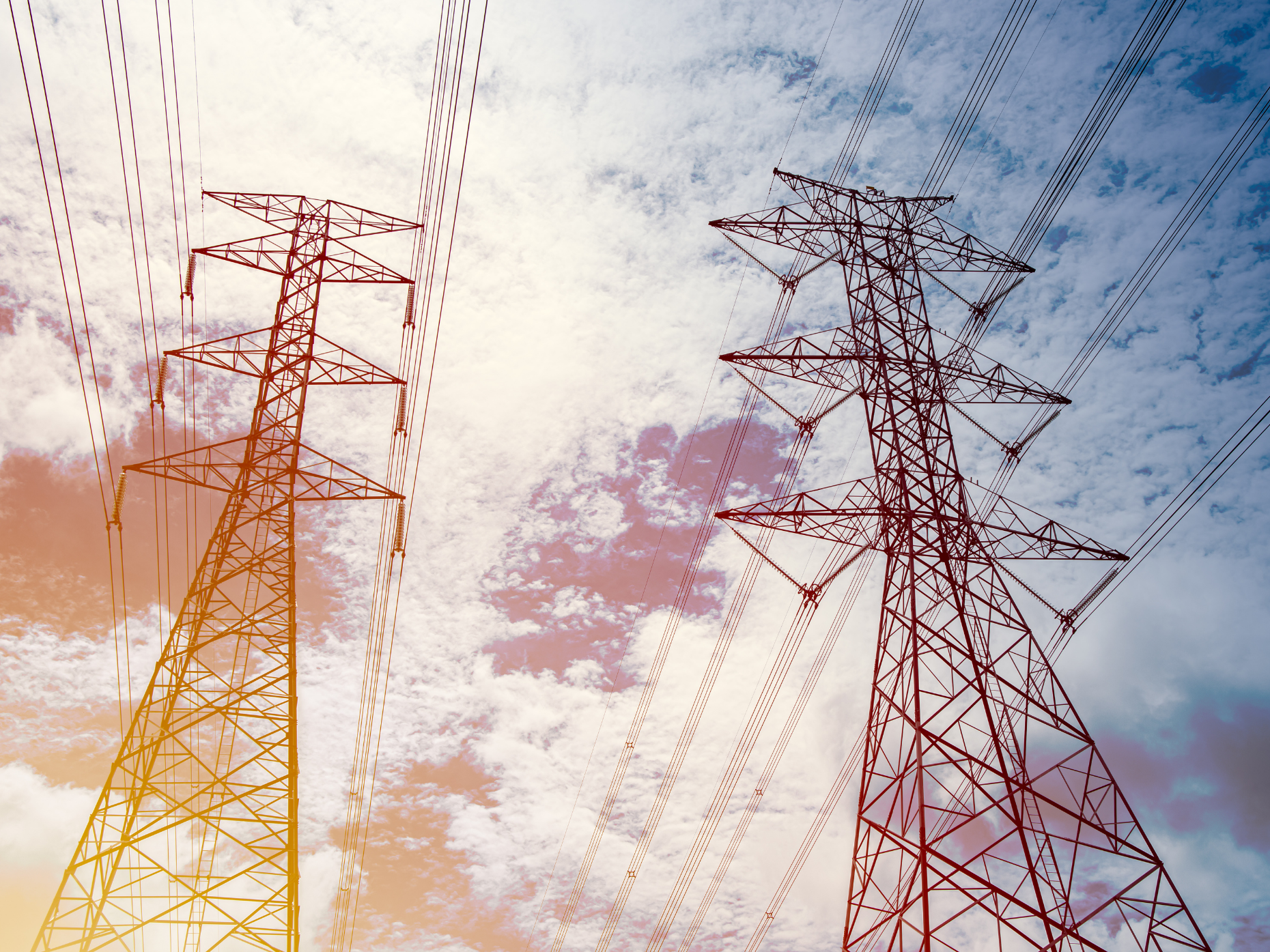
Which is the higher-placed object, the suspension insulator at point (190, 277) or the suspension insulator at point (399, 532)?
the suspension insulator at point (190, 277)

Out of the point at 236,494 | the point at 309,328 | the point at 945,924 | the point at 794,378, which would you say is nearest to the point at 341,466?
the point at 236,494

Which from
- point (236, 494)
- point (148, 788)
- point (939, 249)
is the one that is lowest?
point (148, 788)

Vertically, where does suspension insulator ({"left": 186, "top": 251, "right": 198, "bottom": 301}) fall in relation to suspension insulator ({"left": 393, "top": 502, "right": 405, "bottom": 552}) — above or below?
above

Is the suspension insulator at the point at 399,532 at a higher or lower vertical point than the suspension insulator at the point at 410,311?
lower

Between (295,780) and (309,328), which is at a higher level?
(309,328)

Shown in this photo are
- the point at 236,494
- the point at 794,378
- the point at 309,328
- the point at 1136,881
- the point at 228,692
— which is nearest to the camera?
the point at 1136,881

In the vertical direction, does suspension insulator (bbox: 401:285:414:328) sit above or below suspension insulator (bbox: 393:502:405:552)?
above

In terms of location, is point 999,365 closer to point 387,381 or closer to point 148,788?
point 387,381

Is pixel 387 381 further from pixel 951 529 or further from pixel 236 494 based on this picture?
pixel 951 529

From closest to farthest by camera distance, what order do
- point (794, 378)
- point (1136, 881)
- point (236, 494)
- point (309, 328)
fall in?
1. point (1136, 881)
2. point (236, 494)
3. point (309, 328)
4. point (794, 378)

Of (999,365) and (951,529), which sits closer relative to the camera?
(951,529)
